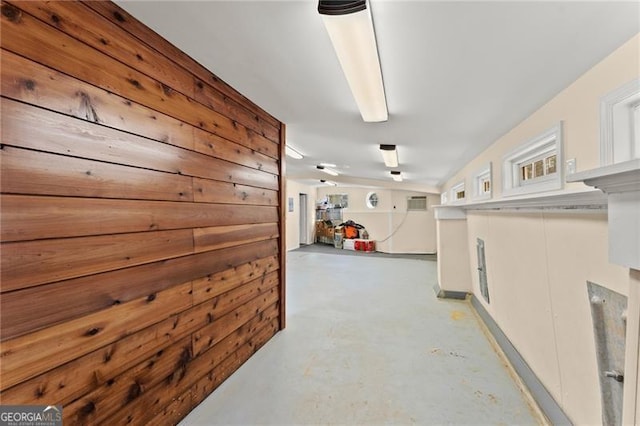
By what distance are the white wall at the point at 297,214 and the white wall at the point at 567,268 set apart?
656cm

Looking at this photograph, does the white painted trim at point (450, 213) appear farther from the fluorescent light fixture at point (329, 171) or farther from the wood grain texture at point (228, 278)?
the wood grain texture at point (228, 278)

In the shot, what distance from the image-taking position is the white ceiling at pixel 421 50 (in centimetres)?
110

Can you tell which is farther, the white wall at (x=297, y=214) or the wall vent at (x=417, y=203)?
the wall vent at (x=417, y=203)

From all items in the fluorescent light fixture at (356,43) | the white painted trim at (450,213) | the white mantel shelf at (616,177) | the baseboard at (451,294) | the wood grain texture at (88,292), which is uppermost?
the fluorescent light fixture at (356,43)

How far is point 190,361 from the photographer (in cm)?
165

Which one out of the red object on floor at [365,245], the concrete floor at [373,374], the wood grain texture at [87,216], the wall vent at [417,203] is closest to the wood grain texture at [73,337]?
the wood grain texture at [87,216]

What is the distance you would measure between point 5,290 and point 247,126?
172 centimetres

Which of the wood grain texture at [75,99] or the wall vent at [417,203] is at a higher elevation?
the wood grain texture at [75,99]

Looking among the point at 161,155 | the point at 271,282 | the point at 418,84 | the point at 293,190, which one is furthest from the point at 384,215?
the point at 161,155

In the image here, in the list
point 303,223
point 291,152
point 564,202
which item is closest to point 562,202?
point 564,202

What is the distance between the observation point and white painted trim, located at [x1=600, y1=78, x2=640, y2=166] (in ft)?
3.98

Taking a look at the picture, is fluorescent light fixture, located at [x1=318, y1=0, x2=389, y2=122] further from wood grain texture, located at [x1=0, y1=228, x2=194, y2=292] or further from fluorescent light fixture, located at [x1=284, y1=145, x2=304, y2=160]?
fluorescent light fixture, located at [x1=284, y1=145, x2=304, y2=160]

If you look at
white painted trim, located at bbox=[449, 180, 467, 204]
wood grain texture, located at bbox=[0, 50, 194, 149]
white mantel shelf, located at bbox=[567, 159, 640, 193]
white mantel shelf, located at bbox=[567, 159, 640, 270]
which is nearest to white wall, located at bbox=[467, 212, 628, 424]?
white mantel shelf, located at bbox=[567, 159, 640, 270]

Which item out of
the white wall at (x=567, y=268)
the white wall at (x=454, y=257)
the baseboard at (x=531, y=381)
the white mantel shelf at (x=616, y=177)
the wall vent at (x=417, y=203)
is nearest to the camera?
the white mantel shelf at (x=616, y=177)
